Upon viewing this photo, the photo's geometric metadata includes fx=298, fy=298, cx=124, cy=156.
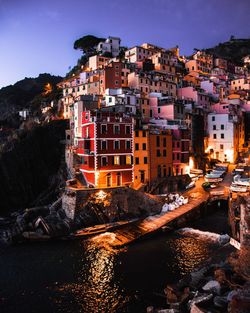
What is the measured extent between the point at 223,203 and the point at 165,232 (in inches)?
631

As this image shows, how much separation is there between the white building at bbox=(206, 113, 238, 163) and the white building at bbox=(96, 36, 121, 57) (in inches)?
2030

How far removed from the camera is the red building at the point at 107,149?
48312 mm

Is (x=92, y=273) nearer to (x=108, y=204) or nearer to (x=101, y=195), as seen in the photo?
(x=108, y=204)

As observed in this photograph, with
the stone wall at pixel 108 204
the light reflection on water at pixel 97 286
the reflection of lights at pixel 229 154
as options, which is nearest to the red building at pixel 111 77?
the reflection of lights at pixel 229 154

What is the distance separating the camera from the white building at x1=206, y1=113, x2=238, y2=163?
72.8 m

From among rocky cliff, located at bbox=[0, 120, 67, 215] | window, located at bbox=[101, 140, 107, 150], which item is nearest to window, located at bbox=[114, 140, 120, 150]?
window, located at bbox=[101, 140, 107, 150]

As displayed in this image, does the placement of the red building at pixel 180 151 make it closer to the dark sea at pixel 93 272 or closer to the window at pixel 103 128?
the window at pixel 103 128

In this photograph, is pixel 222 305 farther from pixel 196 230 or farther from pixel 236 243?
pixel 196 230

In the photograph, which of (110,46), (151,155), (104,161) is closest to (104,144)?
(104,161)

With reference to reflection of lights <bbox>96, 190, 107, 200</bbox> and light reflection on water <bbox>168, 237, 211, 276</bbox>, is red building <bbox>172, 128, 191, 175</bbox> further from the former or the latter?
light reflection on water <bbox>168, 237, 211, 276</bbox>

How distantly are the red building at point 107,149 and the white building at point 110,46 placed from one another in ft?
217

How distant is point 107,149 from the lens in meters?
A: 49.2

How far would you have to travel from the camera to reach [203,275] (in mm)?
25281

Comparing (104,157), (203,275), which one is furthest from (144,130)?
(203,275)
